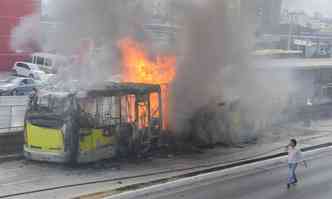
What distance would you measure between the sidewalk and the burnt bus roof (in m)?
1.96

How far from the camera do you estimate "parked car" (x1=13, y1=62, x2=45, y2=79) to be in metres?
33.3

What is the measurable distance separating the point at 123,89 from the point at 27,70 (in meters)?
20.2

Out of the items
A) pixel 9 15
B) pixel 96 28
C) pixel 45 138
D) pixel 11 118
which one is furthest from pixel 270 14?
pixel 45 138

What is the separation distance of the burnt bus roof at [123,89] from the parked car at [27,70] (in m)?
18.4

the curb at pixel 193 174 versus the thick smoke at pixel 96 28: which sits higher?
the thick smoke at pixel 96 28

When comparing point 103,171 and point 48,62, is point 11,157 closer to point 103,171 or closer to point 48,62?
point 103,171

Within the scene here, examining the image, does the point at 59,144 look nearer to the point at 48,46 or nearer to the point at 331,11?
the point at 48,46

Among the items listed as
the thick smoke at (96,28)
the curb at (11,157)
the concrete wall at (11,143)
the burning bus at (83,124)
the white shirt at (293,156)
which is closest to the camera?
the white shirt at (293,156)

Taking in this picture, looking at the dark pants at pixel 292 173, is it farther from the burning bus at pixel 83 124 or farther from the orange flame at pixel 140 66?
the orange flame at pixel 140 66

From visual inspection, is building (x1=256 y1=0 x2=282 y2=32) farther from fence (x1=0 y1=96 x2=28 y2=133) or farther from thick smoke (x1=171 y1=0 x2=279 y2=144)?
fence (x1=0 y1=96 x2=28 y2=133)

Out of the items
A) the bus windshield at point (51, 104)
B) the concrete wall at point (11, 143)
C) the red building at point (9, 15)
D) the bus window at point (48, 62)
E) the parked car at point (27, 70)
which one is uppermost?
the red building at point (9, 15)

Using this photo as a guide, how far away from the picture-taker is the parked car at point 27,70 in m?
33.3

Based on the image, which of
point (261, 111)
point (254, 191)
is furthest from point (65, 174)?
point (261, 111)

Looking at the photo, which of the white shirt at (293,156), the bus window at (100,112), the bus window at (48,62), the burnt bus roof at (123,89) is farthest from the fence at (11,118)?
the bus window at (48,62)
